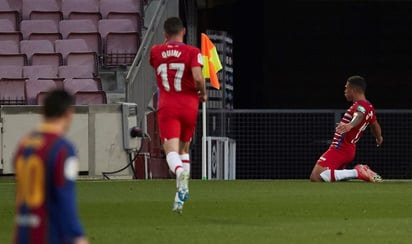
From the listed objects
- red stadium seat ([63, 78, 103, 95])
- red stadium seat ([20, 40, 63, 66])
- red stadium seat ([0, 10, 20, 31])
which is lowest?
red stadium seat ([63, 78, 103, 95])

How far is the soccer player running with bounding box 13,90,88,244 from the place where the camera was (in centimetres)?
686

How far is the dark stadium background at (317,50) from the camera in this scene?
3484 centimetres

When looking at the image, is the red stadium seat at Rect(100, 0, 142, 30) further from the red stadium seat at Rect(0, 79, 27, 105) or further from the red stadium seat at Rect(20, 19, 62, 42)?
the red stadium seat at Rect(0, 79, 27, 105)

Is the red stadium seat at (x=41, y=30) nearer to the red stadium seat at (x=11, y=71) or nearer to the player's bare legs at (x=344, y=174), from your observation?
the red stadium seat at (x=11, y=71)

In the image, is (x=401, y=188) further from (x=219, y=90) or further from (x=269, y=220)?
(x=219, y=90)

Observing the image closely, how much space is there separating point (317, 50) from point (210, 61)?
34.9 ft

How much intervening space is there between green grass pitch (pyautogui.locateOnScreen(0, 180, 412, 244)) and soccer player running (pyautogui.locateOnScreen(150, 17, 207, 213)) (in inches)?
30.8

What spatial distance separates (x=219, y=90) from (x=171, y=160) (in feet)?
44.4

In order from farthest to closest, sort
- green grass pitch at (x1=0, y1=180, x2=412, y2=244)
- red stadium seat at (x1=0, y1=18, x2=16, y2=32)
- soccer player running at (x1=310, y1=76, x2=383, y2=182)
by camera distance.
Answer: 1. red stadium seat at (x1=0, y1=18, x2=16, y2=32)
2. soccer player running at (x1=310, y1=76, x2=383, y2=182)
3. green grass pitch at (x1=0, y1=180, x2=412, y2=244)

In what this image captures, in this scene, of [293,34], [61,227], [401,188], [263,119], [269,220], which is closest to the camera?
[61,227]

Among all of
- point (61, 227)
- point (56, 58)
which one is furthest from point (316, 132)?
point (61, 227)

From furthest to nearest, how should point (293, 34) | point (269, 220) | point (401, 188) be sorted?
point (293, 34)
point (401, 188)
point (269, 220)

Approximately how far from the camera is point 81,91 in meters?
26.4

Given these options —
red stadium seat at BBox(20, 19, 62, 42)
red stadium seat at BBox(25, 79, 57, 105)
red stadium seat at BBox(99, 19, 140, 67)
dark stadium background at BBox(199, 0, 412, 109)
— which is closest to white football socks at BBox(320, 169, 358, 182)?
red stadium seat at BBox(25, 79, 57, 105)
